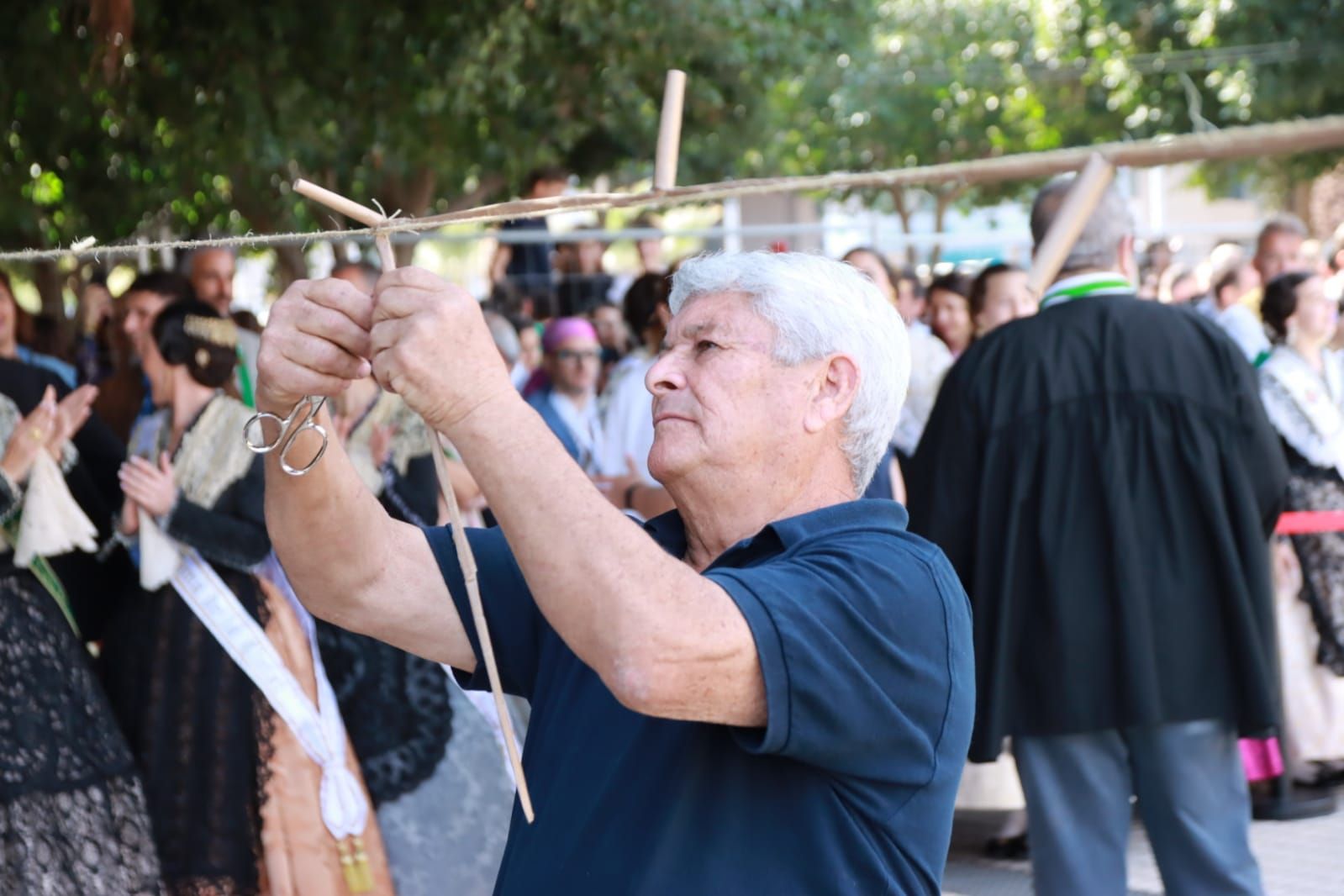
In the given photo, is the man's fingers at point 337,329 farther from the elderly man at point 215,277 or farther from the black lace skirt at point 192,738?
the elderly man at point 215,277

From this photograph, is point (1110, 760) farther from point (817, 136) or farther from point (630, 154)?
point (817, 136)

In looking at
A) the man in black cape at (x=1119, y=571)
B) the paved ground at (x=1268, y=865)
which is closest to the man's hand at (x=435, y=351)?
the man in black cape at (x=1119, y=571)

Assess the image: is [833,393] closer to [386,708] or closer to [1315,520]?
[386,708]

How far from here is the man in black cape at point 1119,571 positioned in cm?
416

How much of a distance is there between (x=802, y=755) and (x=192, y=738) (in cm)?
312

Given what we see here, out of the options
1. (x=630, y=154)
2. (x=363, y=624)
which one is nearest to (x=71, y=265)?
(x=630, y=154)

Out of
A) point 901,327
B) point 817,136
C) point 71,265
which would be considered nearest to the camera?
point 901,327

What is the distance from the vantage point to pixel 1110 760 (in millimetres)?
4348

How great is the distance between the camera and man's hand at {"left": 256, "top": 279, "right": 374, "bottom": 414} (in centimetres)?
184

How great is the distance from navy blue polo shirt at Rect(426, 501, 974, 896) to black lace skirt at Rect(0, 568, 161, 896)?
2.50 metres

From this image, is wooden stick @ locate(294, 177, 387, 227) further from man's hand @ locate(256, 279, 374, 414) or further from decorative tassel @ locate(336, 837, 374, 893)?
decorative tassel @ locate(336, 837, 374, 893)

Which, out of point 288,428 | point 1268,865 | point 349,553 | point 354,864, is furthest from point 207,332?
point 1268,865

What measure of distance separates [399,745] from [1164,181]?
1155 inches

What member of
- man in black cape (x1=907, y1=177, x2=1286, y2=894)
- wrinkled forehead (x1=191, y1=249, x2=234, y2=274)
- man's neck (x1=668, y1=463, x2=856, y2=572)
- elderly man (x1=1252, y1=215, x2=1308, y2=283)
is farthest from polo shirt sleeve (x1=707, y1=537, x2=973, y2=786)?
elderly man (x1=1252, y1=215, x2=1308, y2=283)
